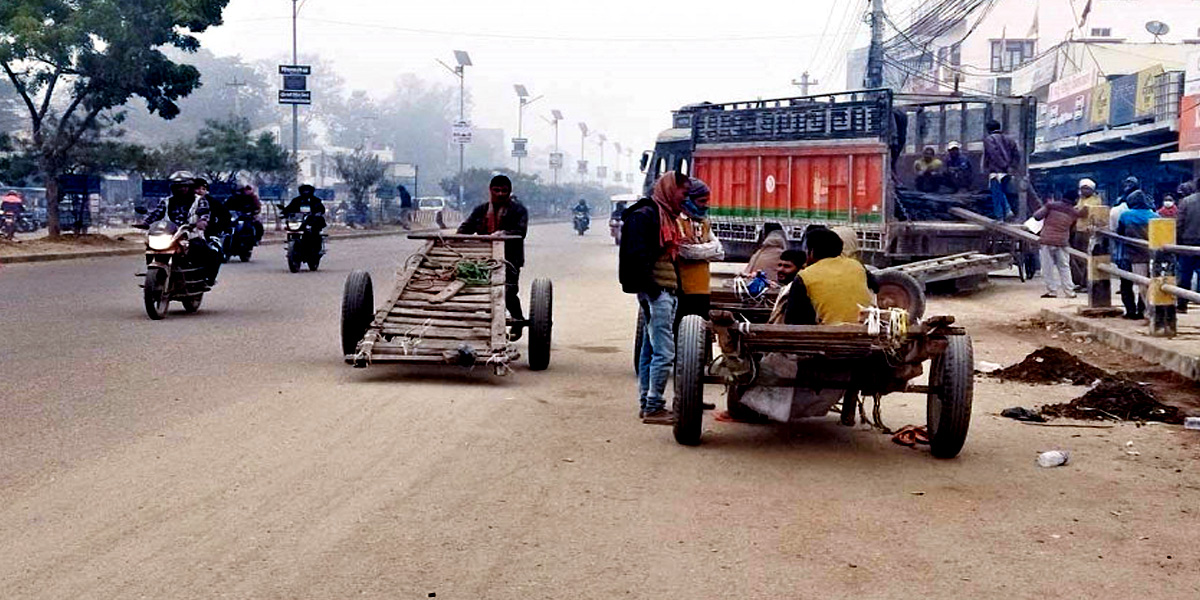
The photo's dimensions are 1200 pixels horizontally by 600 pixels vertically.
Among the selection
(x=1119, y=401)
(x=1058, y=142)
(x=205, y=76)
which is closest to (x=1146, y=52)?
(x=1058, y=142)

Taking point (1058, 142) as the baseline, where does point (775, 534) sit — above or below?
below

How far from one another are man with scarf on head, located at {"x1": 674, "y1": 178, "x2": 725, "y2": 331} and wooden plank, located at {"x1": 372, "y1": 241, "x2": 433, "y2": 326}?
8.50 ft

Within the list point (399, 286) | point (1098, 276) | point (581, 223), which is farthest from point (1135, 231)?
point (581, 223)

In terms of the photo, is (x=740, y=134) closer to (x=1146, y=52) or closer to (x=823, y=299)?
(x=823, y=299)

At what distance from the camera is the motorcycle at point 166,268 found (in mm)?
13805

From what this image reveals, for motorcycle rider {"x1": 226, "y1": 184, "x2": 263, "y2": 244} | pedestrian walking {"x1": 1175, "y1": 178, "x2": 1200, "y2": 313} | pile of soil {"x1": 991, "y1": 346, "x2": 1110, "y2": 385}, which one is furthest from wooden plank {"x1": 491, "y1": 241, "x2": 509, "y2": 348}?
motorcycle rider {"x1": 226, "y1": 184, "x2": 263, "y2": 244}

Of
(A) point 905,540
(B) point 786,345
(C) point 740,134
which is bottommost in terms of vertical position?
(A) point 905,540

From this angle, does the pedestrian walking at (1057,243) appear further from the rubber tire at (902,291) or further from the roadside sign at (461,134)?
the roadside sign at (461,134)

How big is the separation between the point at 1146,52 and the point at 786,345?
40582 millimetres

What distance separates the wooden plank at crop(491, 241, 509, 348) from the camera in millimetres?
9805

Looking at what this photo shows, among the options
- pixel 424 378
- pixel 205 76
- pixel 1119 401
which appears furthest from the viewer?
pixel 205 76

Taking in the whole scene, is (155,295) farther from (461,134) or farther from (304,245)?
(461,134)

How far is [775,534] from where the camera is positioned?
546 centimetres

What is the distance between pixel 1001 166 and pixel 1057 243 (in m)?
2.86
